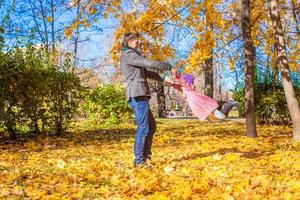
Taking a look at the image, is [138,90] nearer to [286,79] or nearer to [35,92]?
[286,79]

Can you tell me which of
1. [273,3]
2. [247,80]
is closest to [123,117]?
[247,80]

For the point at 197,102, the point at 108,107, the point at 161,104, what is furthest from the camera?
the point at 161,104

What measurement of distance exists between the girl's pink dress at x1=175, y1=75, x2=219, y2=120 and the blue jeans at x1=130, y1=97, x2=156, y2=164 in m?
0.61

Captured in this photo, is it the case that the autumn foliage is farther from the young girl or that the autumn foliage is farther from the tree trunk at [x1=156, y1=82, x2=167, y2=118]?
the tree trunk at [x1=156, y1=82, x2=167, y2=118]

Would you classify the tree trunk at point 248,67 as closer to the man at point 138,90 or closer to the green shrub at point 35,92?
the green shrub at point 35,92

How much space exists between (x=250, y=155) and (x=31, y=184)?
12.9 ft

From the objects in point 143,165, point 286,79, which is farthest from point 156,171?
point 286,79

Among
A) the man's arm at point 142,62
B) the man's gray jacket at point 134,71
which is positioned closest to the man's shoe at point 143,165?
the man's gray jacket at point 134,71

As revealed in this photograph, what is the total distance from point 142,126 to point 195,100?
0.86m

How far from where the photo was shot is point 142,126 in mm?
6102

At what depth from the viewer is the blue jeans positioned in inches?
237

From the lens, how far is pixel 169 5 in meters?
11.4

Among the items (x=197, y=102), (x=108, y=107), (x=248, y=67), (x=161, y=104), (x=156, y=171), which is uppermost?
(x=248, y=67)

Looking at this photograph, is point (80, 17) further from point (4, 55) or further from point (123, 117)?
point (123, 117)
